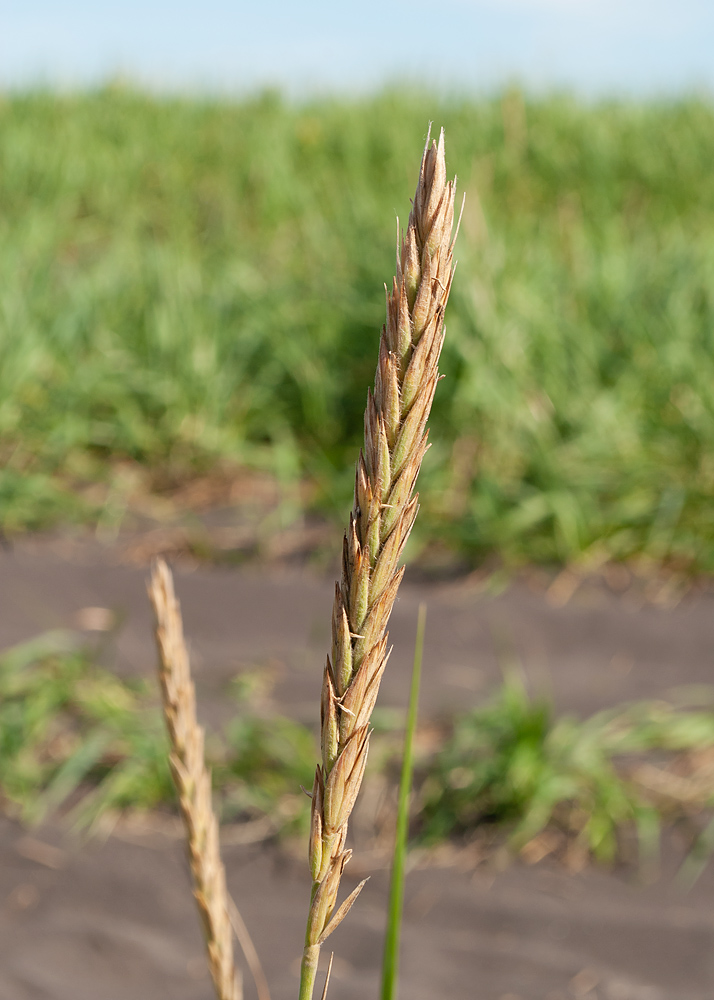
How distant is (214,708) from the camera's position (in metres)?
2.44

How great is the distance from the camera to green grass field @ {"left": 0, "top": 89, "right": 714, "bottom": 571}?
120 inches

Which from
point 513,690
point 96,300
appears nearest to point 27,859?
point 513,690

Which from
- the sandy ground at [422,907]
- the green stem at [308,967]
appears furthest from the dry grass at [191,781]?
the sandy ground at [422,907]

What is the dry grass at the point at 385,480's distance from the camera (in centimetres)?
39

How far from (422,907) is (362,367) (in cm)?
219

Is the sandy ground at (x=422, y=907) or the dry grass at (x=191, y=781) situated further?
the sandy ground at (x=422, y=907)

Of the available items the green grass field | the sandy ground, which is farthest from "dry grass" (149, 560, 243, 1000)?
the green grass field

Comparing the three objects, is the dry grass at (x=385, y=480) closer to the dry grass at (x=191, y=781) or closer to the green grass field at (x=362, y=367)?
the dry grass at (x=191, y=781)

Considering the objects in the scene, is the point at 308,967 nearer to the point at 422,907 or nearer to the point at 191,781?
the point at 191,781

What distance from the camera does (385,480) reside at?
0.40m

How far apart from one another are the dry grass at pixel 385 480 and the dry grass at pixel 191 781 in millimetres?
127

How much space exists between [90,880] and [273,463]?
5.76ft

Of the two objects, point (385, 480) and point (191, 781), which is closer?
point (385, 480)

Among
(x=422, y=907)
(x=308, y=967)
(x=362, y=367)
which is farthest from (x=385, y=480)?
(x=362, y=367)
